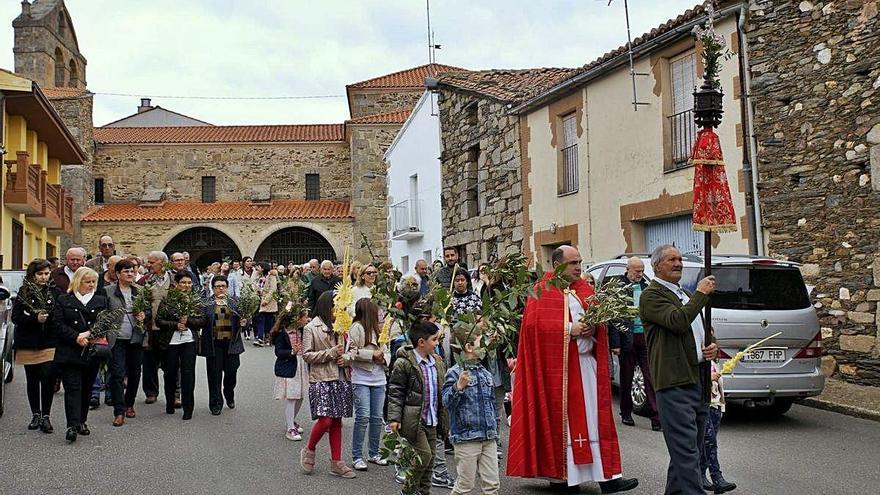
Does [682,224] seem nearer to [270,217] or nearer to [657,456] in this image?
[657,456]

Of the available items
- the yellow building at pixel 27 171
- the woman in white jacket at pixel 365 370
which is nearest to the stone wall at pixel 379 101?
the yellow building at pixel 27 171

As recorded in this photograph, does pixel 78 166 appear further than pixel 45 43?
No

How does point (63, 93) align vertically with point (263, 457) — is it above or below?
above

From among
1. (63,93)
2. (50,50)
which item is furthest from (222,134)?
(50,50)

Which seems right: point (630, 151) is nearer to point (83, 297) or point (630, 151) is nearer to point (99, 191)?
point (83, 297)

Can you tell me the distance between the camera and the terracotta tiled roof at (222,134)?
42094 millimetres

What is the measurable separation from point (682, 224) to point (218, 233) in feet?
95.5

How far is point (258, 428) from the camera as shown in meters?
9.30

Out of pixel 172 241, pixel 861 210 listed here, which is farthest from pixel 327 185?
pixel 861 210

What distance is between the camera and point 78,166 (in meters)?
39.8

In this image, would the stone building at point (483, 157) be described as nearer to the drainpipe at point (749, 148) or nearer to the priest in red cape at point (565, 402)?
the drainpipe at point (749, 148)

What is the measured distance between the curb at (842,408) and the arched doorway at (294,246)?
30.7 metres

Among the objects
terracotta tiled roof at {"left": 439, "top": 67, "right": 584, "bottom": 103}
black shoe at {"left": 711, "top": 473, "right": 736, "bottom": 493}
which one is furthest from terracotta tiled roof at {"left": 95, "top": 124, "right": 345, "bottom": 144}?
black shoe at {"left": 711, "top": 473, "right": 736, "bottom": 493}

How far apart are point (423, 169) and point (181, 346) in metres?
17.4
